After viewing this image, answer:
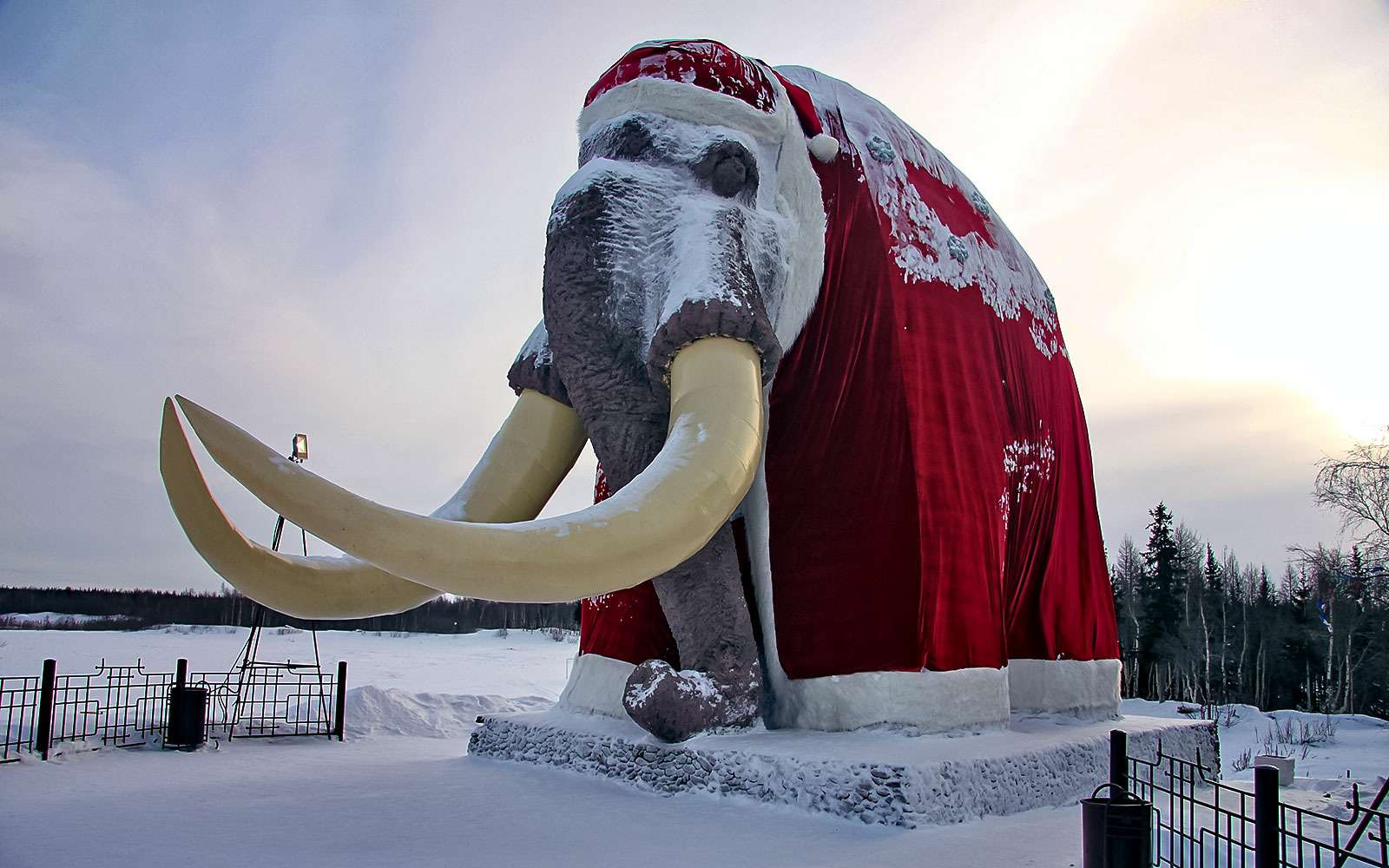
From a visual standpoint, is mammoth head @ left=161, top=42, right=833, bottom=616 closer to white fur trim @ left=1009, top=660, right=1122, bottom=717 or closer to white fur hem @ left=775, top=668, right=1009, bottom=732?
white fur hem @ left=775, top=668, right=1009, bottom=732

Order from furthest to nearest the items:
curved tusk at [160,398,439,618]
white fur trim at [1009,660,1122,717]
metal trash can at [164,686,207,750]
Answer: metal trash can at [164,686,207,750]
white fur trim at [1009,660,1122,717]
curved tusk at [160,398,439,618]

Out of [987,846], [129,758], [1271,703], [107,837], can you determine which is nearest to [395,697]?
[129,758]

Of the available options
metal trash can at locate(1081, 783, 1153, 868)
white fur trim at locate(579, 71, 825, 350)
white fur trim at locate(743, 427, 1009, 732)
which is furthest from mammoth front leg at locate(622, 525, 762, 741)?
metal trash can at locate(1081, 783, 1153, 868)

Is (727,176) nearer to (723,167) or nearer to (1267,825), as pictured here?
(723,167)

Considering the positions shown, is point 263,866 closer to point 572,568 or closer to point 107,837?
point 107,837

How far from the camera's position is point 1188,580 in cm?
2966

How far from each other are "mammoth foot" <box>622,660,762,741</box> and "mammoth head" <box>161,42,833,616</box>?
0.83 meters

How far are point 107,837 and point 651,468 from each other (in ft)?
7.03

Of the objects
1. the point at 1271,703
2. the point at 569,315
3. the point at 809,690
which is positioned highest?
the point at 569,315

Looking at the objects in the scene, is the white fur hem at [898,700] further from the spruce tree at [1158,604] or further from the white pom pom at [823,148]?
the spruce tree at [1158,604]

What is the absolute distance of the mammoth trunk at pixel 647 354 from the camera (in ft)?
12.6

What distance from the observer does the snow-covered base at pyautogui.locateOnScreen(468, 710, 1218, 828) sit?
3.31m

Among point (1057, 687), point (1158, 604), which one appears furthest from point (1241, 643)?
point (1057, 687)

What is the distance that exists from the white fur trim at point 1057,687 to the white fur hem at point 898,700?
0.82m
